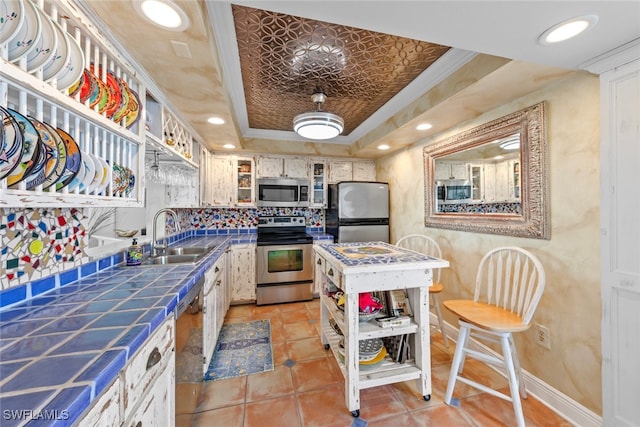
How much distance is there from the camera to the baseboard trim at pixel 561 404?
1.44 m

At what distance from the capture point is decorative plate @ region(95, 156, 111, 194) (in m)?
1.16

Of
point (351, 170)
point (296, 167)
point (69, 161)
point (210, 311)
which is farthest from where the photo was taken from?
point (351, 170)

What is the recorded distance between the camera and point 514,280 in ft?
5.54

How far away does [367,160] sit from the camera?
13.8 feet

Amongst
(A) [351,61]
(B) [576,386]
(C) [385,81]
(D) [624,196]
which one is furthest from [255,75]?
(B) [576,386]

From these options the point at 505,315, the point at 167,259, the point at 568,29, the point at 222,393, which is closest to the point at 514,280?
the point at 505,315

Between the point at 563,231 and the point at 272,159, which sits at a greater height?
the point at 272,159

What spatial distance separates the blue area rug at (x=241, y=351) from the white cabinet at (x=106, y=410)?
1.44 metres

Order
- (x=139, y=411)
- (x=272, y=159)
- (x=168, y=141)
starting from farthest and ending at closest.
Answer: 1. (x=272, y=159)
2. (x=168, y=141)
3. (x=139, y=411)

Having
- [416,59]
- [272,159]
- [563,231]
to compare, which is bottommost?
[563,231]

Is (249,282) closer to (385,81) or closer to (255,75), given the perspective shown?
(255,75)

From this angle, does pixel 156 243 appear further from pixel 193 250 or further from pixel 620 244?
pixel 620 244

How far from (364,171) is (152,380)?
379cm

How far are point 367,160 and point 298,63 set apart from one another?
8.42ft
